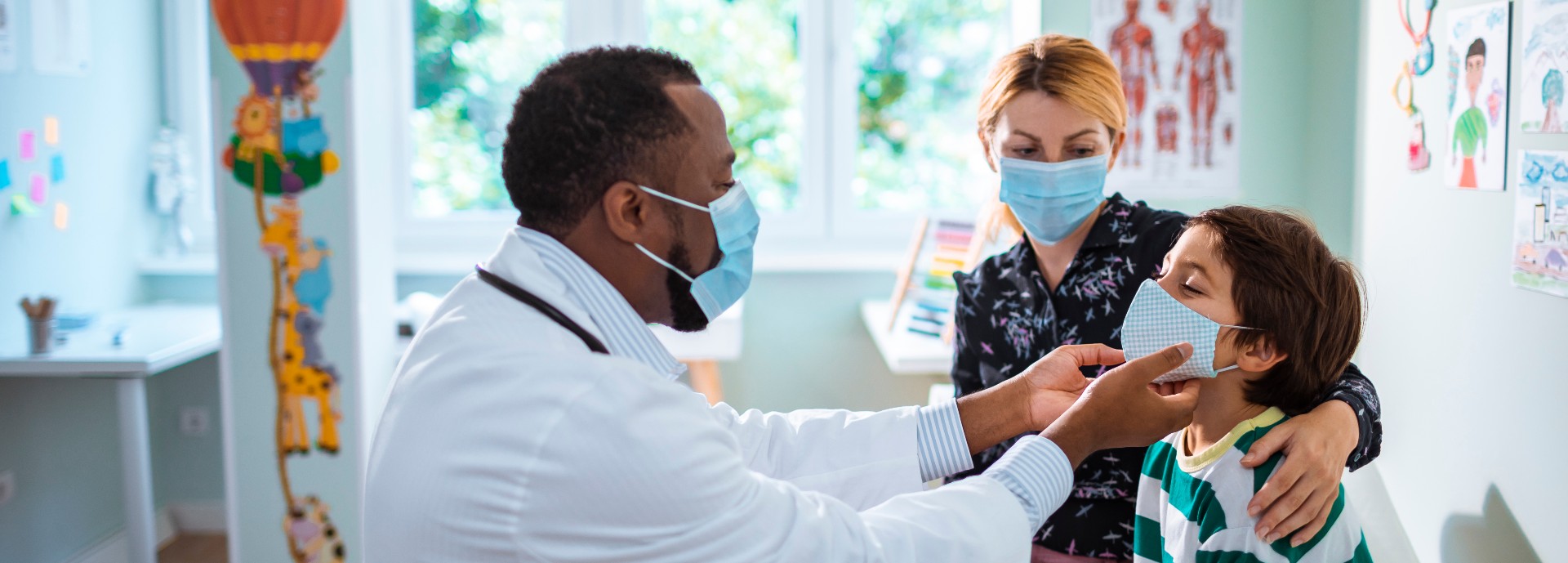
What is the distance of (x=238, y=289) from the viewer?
2.77 meters

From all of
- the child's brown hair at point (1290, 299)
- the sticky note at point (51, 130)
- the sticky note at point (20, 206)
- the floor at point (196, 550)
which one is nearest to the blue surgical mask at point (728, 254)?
the child's brown hair at point (1290, 299)

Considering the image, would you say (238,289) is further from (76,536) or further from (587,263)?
(587,263)

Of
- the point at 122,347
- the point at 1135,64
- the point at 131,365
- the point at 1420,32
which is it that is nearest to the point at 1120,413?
the point at 1420,32

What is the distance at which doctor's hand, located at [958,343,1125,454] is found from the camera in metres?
1.48

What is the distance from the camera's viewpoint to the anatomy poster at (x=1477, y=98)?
1.67 m

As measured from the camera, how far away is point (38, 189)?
3.07 m

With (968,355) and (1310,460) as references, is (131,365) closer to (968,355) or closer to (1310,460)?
(968,355)

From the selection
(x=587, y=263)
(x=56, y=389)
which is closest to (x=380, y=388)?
(x=56, y=389)

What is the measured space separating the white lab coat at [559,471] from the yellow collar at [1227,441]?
0.37m

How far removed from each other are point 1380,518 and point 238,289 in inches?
103

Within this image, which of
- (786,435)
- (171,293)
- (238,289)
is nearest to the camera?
(786,435)

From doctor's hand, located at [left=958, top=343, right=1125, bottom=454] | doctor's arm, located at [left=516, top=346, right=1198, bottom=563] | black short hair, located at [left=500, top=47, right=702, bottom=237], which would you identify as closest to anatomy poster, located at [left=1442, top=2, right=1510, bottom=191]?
doctor's hand, located at [left=958, top=343, right=1125, bottom=454]

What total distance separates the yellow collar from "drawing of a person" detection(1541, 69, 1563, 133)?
616mm

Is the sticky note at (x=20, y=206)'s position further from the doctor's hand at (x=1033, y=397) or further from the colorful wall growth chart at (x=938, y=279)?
the doctor's hand at (x=1033, y=397)
